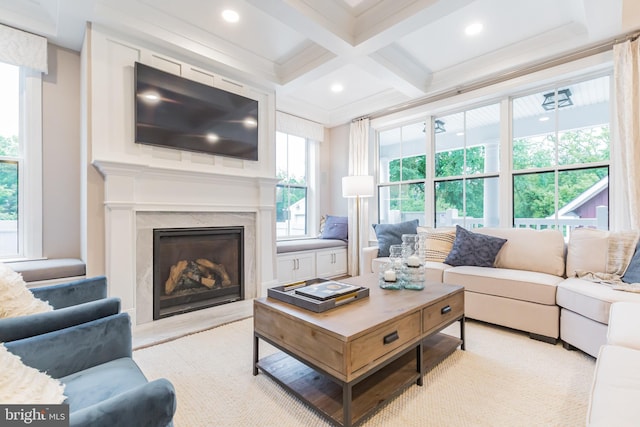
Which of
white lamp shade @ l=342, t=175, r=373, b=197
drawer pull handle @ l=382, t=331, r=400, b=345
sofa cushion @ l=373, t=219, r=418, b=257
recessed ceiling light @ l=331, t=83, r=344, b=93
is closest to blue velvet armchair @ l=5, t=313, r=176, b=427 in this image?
drawer pull handle @ l=382, t=331, r=400, b=345

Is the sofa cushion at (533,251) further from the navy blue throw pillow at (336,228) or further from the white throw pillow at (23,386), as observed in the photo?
the white throw pillow at (23,386)

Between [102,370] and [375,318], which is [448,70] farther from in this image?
[102,370]

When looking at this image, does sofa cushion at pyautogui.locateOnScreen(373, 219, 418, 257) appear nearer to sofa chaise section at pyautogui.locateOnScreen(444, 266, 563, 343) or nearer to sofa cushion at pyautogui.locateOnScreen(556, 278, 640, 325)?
sofa chaise section at pyautogui.locateOnScreen(444, 266, 563, 343)

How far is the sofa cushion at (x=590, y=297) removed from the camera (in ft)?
6.23

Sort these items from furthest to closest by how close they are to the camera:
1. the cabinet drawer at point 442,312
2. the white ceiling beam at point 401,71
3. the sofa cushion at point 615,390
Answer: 1. the white ceiling beam at point 401,71
2. the cabinet drawer at point 442,312
3. the sofa cushion at point 615,390

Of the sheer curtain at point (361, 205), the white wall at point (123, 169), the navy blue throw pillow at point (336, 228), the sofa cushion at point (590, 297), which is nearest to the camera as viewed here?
the sofa cushion at point (590, 297)

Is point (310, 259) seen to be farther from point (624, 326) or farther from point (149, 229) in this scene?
point (624, 326)

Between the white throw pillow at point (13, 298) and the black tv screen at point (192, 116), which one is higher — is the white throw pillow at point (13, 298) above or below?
below

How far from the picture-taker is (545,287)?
230 cm

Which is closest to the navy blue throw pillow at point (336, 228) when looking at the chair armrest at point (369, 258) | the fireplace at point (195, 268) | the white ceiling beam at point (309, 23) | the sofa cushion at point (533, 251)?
the chair armrest at point (369, 258)

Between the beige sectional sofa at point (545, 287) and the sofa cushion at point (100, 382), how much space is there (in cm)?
257

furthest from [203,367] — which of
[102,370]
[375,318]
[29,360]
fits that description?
[375,318]

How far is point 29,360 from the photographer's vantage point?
1078 millimetres

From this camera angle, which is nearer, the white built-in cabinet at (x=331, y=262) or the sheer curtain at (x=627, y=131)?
the sheer curtain at (x=627, y=131)
